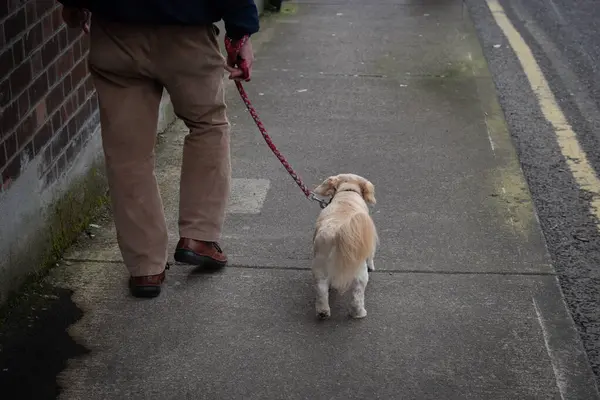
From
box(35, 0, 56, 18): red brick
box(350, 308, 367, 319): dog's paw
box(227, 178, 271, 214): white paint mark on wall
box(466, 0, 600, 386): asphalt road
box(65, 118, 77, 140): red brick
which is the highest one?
box(35, 0, 56, 18): red brick

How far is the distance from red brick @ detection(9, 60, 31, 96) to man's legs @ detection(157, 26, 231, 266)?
23.8 inches

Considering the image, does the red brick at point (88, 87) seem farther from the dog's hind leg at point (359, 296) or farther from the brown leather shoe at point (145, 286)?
the dog's hind leg at point (359, 296)

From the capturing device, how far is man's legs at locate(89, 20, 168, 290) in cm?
411

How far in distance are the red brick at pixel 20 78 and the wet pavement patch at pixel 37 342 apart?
2.90 feet

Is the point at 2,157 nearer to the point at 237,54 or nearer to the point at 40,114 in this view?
the point at 40,114

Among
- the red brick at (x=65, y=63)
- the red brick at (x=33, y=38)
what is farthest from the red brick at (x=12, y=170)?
the red brick at (x=65, y=63)

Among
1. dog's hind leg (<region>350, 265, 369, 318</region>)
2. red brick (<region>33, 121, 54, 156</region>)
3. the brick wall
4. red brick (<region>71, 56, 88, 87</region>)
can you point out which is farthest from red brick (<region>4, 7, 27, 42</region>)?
dog's hind leg (<region>350, 265, 369, 318</region>)

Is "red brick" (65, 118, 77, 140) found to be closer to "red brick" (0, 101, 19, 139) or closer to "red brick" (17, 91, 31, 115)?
"red brick" (17, 91, 31, 115)

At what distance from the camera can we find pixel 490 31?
10273 mm

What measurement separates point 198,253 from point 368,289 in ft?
2.63

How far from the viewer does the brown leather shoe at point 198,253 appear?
4.48 metres

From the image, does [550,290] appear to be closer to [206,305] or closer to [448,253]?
[448,253]

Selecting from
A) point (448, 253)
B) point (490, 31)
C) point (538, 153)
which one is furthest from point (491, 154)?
point (490, 31)

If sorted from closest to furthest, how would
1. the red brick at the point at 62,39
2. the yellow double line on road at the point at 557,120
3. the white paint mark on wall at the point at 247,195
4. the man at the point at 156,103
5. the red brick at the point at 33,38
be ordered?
1. the man at the point at 156,103
2. the red brick at the point at 33,38
3. the red brick at the point at 62,39
4. the white paint mark on wall at the point at 247,195
5. the yellow double line on road at the point at 557,120
